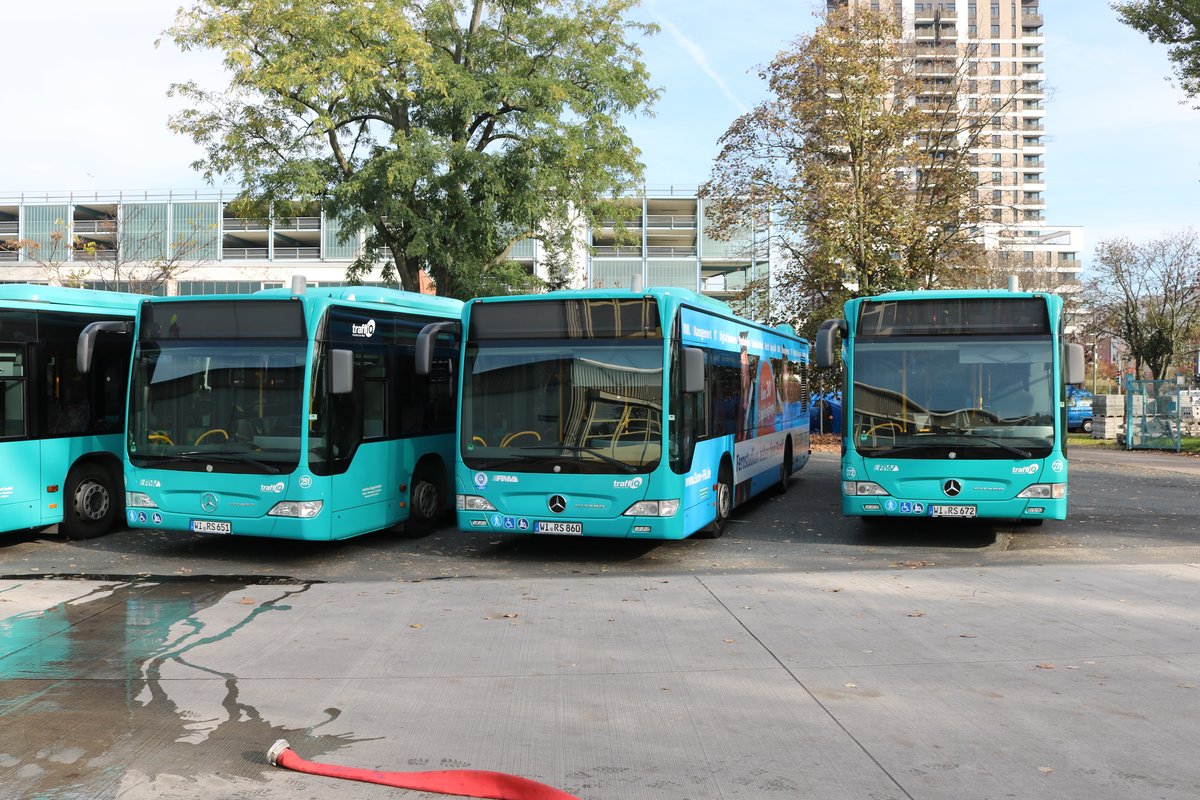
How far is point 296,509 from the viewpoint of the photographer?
35.3 ft

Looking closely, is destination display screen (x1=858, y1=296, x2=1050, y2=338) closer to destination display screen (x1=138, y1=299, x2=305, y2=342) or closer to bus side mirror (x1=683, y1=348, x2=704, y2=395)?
bus side mirror (x1=683, y1=348, x2=704, y2=395)

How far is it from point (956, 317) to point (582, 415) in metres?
4.49

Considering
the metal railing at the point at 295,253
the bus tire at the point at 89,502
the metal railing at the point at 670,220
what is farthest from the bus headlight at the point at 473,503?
the metal railing at the point at 670,220

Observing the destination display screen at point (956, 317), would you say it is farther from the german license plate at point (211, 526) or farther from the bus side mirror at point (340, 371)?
the german license plate at point (211, 526)

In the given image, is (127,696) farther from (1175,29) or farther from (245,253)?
(245,253)

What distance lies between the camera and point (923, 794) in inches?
187

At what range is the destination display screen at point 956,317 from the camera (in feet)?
39.1

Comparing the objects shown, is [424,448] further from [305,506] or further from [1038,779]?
[1038,779]

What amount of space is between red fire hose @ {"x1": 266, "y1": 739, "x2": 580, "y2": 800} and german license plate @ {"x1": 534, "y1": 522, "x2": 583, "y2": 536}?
5957 millimetres

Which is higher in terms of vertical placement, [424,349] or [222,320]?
[222,320]

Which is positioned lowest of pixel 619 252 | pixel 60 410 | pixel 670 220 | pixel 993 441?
pixel 993 441

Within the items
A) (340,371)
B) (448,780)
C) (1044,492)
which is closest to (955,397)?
(1044,492)

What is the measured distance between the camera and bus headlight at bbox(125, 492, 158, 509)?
11.3 m

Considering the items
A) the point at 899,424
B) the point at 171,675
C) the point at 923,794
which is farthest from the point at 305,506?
the point at 923,794
